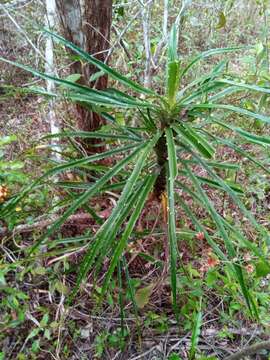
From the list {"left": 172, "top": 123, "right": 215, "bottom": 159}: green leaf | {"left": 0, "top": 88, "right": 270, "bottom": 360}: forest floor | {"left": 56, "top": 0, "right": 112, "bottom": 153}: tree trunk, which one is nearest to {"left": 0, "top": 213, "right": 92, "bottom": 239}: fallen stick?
{"left": 0, "top": 88, "right": 270, "bottom": 360}: forest floor

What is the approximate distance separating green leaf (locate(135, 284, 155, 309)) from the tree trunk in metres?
0.53

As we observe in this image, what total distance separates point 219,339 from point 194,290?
0.21 metres

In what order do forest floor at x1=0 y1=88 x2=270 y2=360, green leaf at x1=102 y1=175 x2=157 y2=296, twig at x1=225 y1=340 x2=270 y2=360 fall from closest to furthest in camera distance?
green leaf at x1=102 y1=175 x2=157 y2=296, twig at x1=225 y1=340 x2=270 y2=360, forest floor at x1=0 y1=88 x2=270 y2=360

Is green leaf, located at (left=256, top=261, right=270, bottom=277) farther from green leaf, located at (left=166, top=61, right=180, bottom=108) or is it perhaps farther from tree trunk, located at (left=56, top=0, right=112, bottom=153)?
tree trunk, located at (left=56, top=0, right=112, bottom=153)

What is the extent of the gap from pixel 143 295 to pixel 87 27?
→ 38.5 inches

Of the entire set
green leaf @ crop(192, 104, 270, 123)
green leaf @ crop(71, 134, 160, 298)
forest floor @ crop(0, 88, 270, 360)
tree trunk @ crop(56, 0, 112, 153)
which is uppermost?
tree trunk @ crop(56, 0, 112, 153)

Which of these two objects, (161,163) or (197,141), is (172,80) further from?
(161,163)

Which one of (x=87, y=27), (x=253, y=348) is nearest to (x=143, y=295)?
(x=253, y=348)

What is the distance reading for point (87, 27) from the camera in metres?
1.24

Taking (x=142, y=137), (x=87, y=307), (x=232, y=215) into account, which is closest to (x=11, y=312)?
(x=87, y=307)

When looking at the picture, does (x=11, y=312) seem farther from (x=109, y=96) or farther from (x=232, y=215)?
(x=232, y=215)

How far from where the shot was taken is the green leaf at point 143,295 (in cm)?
118

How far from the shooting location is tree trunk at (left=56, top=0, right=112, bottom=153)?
1180mm

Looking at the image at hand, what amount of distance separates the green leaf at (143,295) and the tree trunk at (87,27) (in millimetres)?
531
